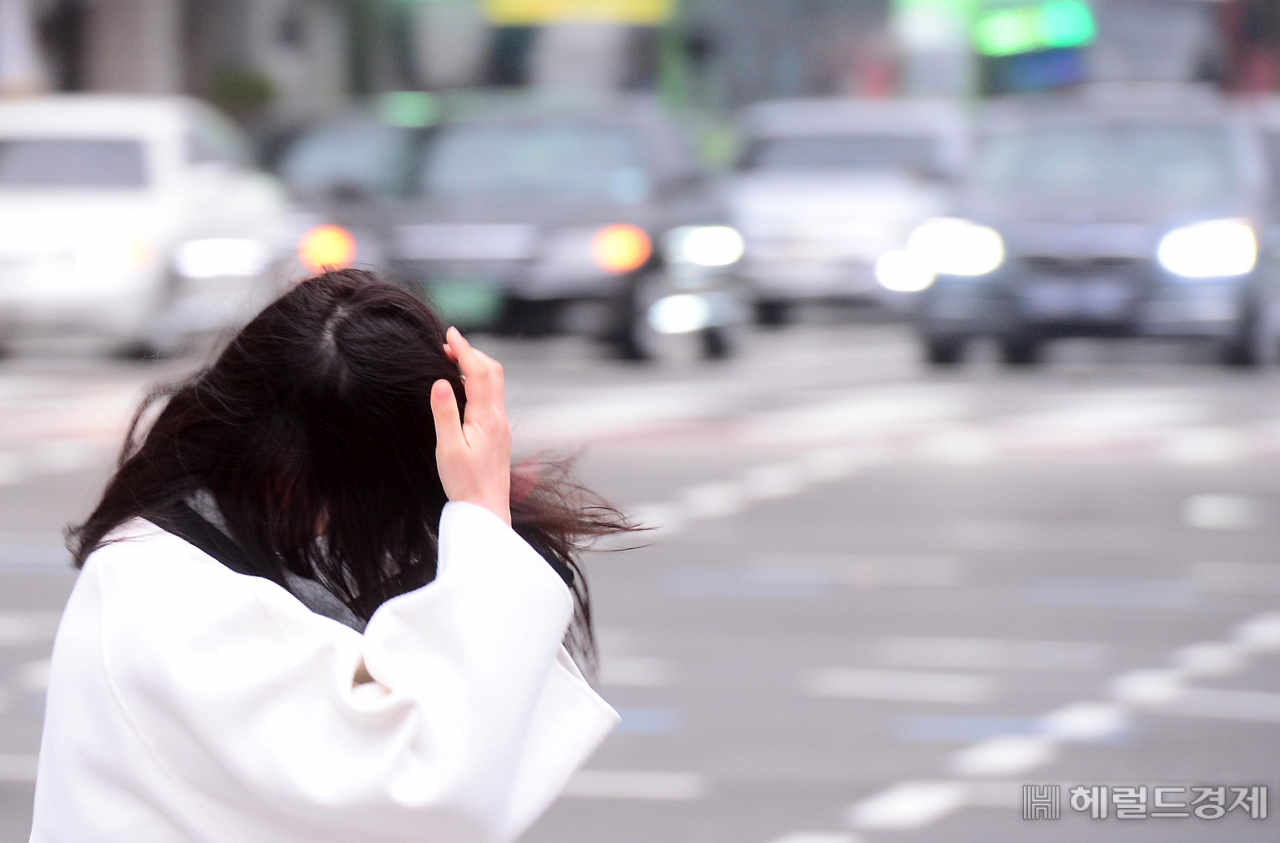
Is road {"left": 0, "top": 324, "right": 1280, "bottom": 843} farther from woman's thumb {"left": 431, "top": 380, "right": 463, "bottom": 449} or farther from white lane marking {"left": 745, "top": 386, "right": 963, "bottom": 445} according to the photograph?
woman's thumb {"left": 431, "top": 380, "right": 463, "bottom": 449}

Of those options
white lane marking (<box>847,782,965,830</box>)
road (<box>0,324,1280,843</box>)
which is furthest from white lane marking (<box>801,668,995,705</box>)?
white lane marking (<box>847,782,965,830</box>)

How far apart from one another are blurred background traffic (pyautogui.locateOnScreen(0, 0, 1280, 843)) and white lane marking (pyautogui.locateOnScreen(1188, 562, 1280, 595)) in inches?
1.4

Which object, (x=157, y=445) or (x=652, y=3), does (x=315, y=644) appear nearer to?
(x=157, y=445)

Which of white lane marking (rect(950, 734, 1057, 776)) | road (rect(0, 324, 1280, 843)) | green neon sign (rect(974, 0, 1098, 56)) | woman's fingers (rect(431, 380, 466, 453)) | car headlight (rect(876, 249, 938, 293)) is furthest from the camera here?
green neon sign (rect(974, 0, 1098, 56))

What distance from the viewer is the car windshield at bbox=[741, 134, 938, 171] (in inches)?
804

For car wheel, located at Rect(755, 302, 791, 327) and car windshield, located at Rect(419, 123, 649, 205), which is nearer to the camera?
car windshield, located at Rect(419, 123, 649, 205)

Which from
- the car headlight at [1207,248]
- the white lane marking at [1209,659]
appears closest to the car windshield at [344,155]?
the car headlight at [1207,248]

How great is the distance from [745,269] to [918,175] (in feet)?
5.92

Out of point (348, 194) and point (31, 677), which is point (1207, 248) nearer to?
point (348, 194)

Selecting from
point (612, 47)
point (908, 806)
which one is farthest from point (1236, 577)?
point (612, 47)

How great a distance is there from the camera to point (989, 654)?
6473mm

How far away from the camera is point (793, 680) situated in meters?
6.08

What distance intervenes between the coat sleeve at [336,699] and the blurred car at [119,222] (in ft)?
41.4

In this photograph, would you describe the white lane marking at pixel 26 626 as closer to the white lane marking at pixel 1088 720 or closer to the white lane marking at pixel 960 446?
the white lane marking at pixel 1088 720
